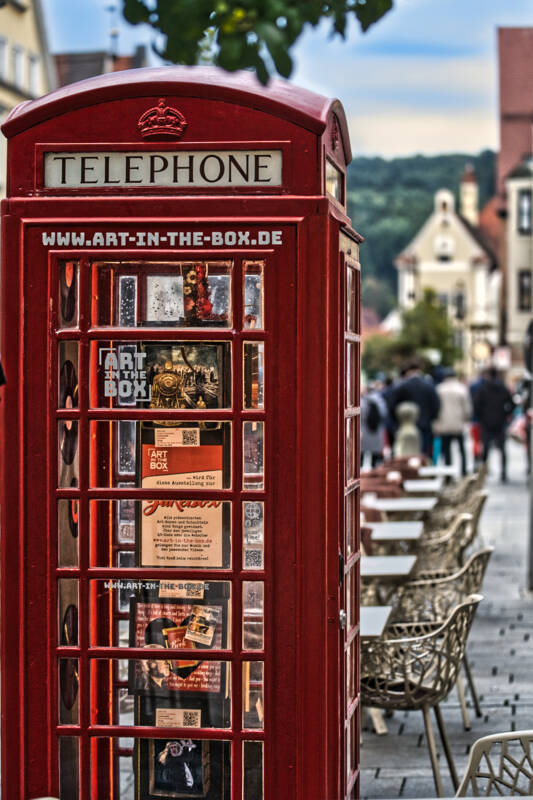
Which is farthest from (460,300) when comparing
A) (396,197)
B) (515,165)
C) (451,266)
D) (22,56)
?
(22,56)

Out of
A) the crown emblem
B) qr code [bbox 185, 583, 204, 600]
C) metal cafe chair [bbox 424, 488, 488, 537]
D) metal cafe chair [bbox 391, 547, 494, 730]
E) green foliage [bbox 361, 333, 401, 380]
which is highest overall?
green foliage [bbox 361, 333, 401, 380]

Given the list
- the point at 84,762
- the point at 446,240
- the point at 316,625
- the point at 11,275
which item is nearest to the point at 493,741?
the point at 316,625

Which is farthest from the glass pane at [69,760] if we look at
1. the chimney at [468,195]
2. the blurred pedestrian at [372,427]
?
the chimney at [468,195]

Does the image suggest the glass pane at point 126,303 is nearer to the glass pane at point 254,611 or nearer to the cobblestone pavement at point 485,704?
the glass pane at point 254,611

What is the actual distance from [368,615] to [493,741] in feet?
9.06

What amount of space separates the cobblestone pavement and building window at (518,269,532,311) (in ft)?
172

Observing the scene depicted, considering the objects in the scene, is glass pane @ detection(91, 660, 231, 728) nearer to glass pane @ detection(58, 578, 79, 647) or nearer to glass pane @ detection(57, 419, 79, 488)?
glass pane @ detection(58, 578, 79, 647)

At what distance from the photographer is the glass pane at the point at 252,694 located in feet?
14.1

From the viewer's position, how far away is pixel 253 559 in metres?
4.26

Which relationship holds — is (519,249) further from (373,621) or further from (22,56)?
(373,621)

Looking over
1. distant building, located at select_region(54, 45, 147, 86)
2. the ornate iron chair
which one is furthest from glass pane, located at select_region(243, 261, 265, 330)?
distant building, located at select_region(54, 45, 147, 86)

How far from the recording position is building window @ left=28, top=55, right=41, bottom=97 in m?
37.7

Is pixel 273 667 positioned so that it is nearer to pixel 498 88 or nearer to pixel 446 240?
pixel 498 88

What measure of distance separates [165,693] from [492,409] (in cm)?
1860
